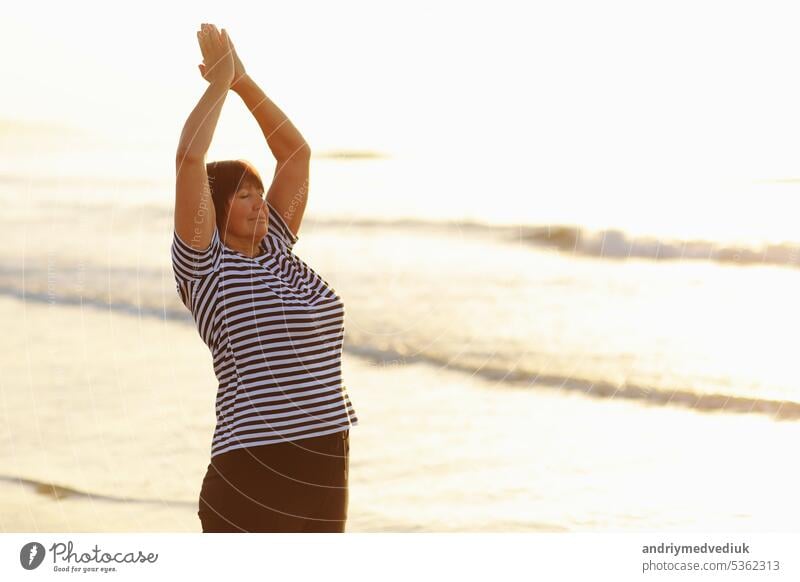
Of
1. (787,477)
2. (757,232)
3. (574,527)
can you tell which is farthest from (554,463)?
(757,232)

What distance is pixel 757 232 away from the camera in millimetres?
3490

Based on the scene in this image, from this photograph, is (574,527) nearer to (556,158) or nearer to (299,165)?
(556,158)

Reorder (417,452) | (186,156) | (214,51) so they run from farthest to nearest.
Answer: (417,452)
(214,51)
(186,156)

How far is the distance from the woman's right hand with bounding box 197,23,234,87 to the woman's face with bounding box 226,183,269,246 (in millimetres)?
236

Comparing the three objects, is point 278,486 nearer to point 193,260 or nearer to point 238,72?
point 193,260

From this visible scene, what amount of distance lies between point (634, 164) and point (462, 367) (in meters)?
0.98

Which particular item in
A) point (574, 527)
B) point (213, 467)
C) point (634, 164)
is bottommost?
point (574, 527)

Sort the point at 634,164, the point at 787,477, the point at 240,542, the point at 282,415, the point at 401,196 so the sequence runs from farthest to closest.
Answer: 1. the point at 401,196
2. the point at 634,164
3. the point at 787,477
4. the point at 240,542
5. the point at 282,415

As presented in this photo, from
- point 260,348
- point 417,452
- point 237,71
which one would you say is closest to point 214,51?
point 237,71

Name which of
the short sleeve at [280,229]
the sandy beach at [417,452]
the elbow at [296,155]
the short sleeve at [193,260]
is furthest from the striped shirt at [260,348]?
the sandy beach at [417,452]

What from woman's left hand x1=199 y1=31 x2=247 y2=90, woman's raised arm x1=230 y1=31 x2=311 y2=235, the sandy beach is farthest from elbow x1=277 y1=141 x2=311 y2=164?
the sandy beach

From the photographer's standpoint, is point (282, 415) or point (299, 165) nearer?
point (282, 415)

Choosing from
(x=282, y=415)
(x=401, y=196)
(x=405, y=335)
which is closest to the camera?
(x=282, y=415)

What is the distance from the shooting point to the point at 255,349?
6.21 feet
